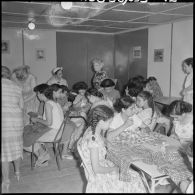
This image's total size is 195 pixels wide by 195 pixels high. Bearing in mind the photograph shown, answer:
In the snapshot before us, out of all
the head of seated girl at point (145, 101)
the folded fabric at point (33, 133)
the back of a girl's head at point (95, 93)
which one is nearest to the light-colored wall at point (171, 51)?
the head of seated girl at point (145, 101)

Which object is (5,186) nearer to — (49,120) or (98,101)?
(49,120)

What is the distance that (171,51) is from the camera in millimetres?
4422

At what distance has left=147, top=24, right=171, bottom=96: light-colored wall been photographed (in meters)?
4.50

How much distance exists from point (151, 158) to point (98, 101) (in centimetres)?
125

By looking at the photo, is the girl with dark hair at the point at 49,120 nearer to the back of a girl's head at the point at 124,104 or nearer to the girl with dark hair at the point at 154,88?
the back of a girl's head at the point at 124,104

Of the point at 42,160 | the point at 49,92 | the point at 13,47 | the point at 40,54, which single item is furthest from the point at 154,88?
the point at 13,47

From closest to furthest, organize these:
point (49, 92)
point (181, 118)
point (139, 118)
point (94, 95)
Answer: point (181, 118)
point (139, 118)
point (49, 92)
point (94, 95)

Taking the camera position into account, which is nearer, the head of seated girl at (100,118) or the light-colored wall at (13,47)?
the head of seated girl at (100,118)

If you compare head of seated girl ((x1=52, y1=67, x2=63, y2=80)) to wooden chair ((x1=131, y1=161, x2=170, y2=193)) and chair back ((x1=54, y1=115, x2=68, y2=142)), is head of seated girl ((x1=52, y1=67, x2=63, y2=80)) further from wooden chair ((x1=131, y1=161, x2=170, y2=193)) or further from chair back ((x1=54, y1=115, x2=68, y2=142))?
wooden chair ((x1=131, y1=161, x2=170, y2=193))

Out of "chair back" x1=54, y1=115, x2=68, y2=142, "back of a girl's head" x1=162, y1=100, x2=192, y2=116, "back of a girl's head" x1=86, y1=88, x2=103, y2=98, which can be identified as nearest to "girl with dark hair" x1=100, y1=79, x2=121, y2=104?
"back of a girl's head" x1=86, y1=88, x2=103, y2=98

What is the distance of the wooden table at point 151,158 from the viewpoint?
1829mm

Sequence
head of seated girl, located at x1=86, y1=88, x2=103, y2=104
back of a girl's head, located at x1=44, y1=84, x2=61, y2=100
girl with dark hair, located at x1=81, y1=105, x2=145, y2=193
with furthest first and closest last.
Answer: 1. head of seated girl, located at x1=86, y1=88, x2=103, y2=104
2. back of a girl's head, located at x1=44, y1=84, x2=61, y2=100
3. girl with dark hair, located at x1=81, y1=105, x2=145, y2=193

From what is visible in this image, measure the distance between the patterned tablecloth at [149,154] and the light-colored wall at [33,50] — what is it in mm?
3530

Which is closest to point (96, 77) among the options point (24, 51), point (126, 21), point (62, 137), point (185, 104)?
point (126, 21)
